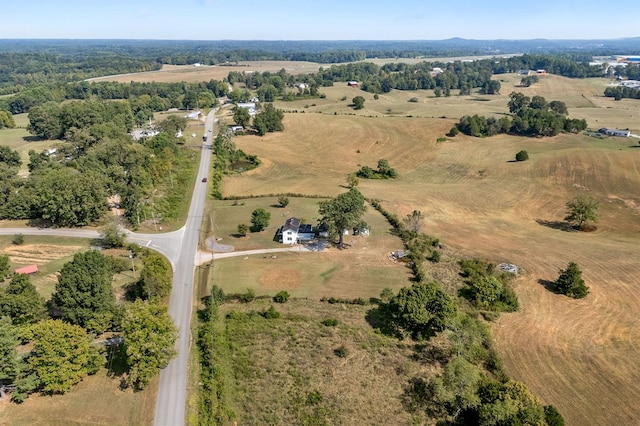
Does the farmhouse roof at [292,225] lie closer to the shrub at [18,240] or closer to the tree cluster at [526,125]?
the shrub at [18,240]

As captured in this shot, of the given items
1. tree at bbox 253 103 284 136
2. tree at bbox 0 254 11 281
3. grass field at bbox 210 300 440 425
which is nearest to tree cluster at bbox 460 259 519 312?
grass field at bbox 210 300 440 425

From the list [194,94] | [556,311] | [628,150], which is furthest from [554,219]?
[194,94]

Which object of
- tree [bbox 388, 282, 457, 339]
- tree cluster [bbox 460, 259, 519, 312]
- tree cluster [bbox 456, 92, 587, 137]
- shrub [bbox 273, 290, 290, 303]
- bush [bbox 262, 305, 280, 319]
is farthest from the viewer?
tree cluster [bbox 456, 92, 587, 137]

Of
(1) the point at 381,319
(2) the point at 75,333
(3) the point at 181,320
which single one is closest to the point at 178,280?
(3) the point at 181,320

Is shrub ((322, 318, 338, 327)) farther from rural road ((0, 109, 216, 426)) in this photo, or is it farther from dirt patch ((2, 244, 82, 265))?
dirt patch ((2, 244, 82, 265))

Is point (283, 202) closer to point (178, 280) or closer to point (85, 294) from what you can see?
point (178, 280)

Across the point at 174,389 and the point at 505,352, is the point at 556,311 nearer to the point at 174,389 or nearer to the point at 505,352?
the point at 505,352
